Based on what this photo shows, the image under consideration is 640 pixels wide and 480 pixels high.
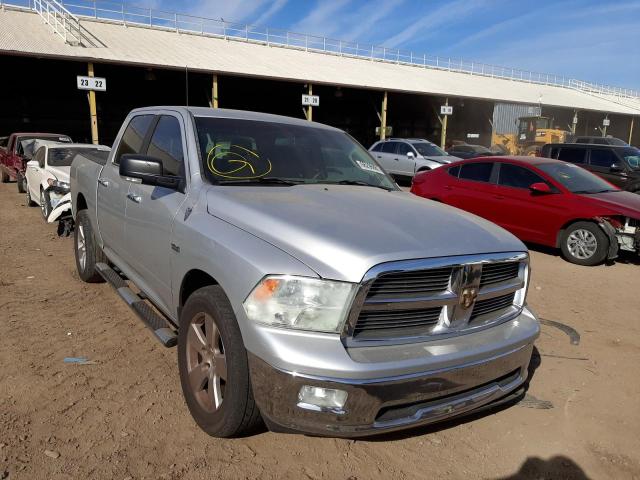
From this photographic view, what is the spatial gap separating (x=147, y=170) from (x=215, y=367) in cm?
133

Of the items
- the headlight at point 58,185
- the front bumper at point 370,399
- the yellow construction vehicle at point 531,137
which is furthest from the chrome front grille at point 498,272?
the yellow construction vehicle at point 531,137

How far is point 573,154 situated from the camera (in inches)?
471

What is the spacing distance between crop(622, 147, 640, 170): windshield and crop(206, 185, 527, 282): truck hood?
10286 millimetres

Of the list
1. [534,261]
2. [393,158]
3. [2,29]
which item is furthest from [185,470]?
[2,29]

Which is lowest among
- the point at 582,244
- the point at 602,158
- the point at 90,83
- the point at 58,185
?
the point at 582,244

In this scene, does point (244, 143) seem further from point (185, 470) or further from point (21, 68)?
point (21, 68)

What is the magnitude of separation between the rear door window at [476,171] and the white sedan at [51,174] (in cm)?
674

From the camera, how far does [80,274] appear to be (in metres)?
5.69

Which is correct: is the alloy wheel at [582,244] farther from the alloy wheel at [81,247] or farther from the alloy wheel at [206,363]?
the alloy wheel at [81,247]

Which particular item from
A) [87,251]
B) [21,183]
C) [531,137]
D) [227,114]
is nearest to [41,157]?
[21,183]

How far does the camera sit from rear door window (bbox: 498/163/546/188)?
834 centimetres

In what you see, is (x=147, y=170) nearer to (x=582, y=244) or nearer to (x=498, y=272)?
(x=498, y=272)

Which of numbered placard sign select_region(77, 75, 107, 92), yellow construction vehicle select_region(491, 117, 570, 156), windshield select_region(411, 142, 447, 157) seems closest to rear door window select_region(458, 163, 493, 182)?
windshield select_region(411, 142, 447, 157)

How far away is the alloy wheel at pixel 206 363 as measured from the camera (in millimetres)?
2689
